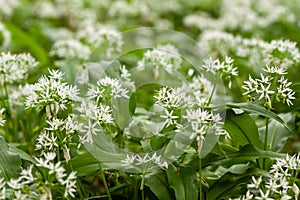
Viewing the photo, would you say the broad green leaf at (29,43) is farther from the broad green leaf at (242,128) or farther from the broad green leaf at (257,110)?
the broad green leaf at (257,110)

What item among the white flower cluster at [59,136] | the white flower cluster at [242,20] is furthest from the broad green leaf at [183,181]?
the white flower cluster at [242,20]

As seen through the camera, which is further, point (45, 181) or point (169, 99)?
point (169, 99)

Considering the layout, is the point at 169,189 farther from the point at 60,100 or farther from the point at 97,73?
the point at 97,73

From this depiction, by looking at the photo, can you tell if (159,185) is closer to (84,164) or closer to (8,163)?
(84,164)

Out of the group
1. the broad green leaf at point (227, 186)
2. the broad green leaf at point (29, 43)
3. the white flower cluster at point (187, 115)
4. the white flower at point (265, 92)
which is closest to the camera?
the white flower cluster at point (187, 115)

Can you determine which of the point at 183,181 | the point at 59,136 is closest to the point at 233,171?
the point at 183,181

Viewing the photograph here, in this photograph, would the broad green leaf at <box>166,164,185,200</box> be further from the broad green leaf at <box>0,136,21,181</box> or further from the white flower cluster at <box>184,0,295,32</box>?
the white flower cluster at <box>184,0,295,32</box>
